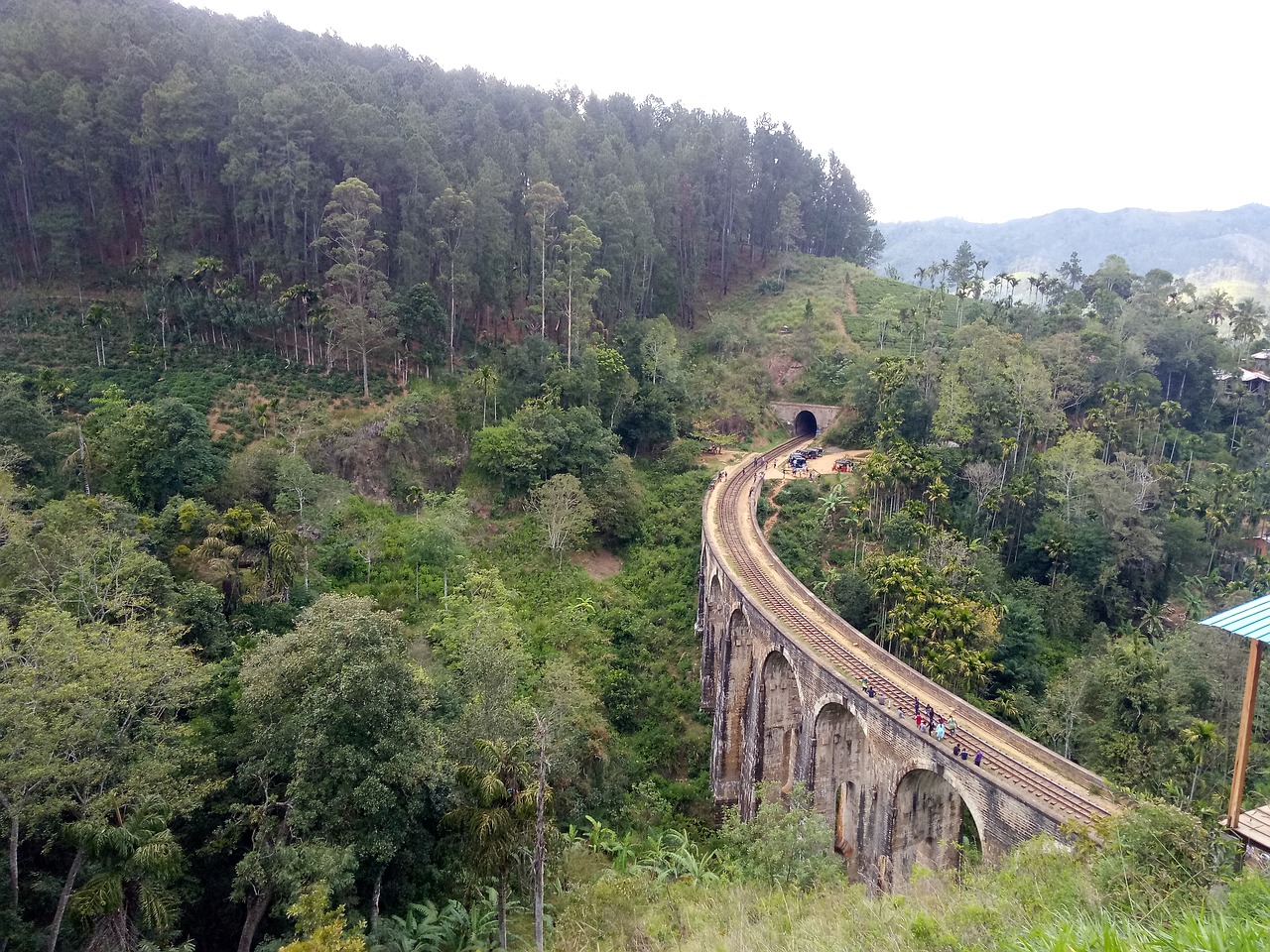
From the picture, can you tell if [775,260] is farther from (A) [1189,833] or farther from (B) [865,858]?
(A) [1189,833]

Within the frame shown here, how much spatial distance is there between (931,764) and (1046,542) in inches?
1161

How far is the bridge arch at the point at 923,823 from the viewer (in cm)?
2220

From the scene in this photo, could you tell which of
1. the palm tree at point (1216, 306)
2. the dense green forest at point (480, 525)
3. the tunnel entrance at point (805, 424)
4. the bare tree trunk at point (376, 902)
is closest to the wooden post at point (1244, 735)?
the dense green forest at point (480, 525)

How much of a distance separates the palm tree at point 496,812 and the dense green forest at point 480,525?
14 cm

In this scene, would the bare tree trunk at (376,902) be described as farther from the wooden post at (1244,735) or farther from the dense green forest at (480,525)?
the wooden post at (1244,735)

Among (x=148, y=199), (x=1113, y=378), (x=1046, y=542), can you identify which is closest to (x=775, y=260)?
(x=1113, y=378)

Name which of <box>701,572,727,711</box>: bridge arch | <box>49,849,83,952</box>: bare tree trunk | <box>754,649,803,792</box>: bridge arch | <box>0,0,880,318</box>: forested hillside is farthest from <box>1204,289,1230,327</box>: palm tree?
<box>49,849,83,952</box>: bare tree trunk

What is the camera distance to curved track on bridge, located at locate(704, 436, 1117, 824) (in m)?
19.0

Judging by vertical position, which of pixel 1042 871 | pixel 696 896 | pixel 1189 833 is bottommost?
pixel 696 896

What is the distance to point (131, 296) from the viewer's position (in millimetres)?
49625

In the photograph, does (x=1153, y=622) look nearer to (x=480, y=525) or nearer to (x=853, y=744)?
(x=853, y=744)

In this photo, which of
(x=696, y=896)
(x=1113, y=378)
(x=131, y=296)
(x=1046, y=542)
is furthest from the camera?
(x=1113, y=378)

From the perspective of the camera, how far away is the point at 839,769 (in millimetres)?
26406

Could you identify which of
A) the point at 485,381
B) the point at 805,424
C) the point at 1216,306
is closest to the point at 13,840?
the point at 485,381
